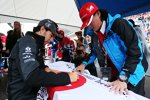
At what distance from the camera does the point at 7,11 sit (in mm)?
11930

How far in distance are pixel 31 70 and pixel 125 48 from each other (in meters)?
0.95

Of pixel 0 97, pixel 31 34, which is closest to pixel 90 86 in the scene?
pixel 31 34

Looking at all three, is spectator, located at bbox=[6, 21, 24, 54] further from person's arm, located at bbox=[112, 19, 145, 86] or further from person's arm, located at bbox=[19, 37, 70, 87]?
person's arm, located at bbox=[19, 37, 70, 87]

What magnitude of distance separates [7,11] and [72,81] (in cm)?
1033

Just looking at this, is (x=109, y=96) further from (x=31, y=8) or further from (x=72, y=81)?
(x=31, y=8)

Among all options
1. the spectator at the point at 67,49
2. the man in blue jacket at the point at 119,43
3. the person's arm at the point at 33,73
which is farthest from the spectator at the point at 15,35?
the person's arm at the point at 33,73

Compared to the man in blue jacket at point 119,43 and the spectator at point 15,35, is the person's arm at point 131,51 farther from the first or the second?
the spectator at point 15,35

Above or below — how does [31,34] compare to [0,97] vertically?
above

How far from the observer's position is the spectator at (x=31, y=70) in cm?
196

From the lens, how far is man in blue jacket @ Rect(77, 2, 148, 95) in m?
2.44

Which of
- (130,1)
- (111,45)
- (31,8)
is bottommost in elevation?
(111,45)

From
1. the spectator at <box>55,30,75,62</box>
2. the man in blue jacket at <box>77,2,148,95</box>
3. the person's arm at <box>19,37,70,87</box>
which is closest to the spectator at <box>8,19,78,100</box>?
the person's arm at <box>19,37,70,87</box>

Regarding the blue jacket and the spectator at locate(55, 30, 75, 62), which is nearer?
the blue jacket

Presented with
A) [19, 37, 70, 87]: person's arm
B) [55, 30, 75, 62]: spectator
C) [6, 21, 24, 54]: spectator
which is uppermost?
[6, 21, 24, 54]: spectator
